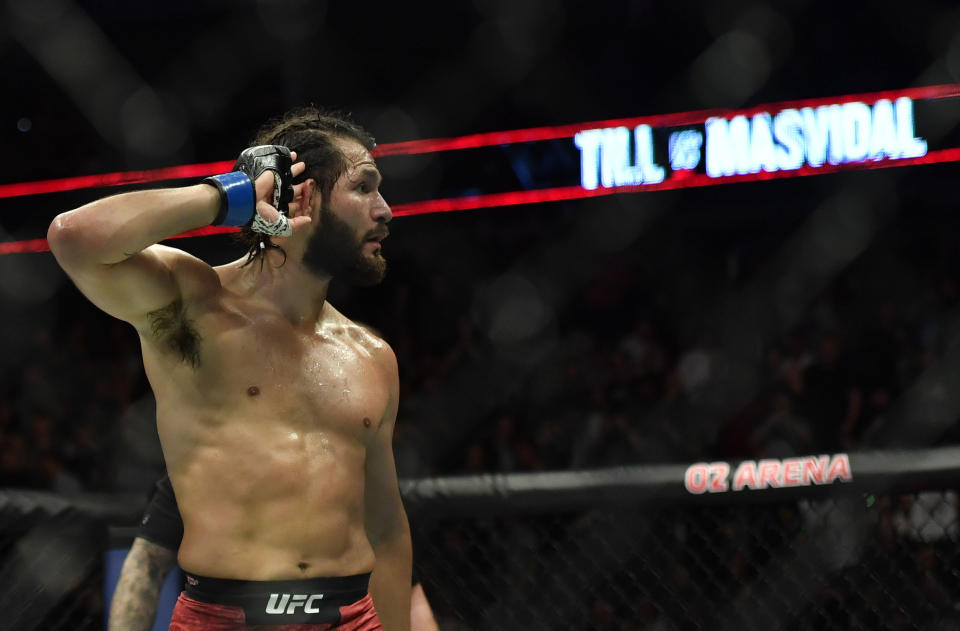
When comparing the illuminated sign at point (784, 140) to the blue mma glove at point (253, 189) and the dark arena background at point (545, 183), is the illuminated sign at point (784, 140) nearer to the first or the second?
the dark arena background at point (545, 183)

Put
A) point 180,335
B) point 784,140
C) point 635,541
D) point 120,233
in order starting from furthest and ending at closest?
point 784,140, point 635,541, point 180,335, point 120,233

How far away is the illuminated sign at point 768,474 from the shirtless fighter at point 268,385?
50 centimetres

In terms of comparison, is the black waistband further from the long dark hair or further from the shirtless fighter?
the long dark hair

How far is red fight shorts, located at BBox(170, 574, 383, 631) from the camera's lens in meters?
1.60

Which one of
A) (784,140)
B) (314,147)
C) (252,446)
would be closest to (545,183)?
(784,140)

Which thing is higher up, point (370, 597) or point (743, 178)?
point (743, 178)

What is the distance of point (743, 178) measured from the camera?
5879 mm

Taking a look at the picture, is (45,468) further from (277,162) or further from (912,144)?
(912,144)

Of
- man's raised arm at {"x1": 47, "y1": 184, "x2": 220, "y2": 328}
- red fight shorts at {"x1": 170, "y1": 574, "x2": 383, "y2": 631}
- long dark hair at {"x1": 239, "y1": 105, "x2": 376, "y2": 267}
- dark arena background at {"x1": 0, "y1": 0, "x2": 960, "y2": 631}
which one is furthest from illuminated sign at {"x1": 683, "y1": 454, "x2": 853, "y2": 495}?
dark arena background at {"x1": 0, "y1": 0, "x2": 960, "y2": 631}

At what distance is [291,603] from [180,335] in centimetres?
42

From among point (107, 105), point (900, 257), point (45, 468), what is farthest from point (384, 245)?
point (900, 257)

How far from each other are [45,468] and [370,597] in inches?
142

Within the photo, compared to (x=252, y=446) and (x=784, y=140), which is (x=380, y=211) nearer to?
(x=252, y=446)

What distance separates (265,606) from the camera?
1602 mm
